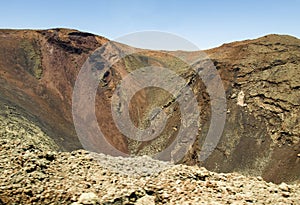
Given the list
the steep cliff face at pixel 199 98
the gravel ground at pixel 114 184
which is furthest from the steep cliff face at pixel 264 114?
the gravel ground at pixel 114 184

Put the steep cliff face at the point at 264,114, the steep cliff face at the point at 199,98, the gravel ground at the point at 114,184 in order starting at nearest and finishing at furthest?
the gravel ground at the point at 114,184 → the steep cliff face at the point at 264,114 → the steep cliff face at the point at 199,98

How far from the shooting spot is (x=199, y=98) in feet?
99.6

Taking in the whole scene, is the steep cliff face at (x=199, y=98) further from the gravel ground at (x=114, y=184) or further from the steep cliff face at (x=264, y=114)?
the gravel ground at (x=114, y=184)

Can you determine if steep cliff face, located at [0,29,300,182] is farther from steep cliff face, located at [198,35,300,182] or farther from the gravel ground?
the gravel ground

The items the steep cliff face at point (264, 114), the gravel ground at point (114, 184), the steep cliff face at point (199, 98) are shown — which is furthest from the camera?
the steep cliff face at point (199, 98)

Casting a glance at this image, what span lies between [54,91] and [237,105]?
17934 mm

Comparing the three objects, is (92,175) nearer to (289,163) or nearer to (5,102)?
(289,163)

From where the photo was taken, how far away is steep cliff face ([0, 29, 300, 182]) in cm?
2269

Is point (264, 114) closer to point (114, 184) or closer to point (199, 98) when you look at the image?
point (199, 98)

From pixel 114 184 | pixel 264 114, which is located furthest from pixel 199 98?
pixel 114 184

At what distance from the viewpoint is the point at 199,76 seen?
32.7 metres

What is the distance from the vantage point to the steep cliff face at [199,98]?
22.7 metres

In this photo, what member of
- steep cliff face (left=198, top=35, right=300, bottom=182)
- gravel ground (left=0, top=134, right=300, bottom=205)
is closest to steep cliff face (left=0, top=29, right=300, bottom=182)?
steep cliff face (left=198, top=35, right=300, bottom=182)

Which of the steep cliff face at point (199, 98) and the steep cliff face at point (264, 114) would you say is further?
the steep cliff face at point (199, 98)
